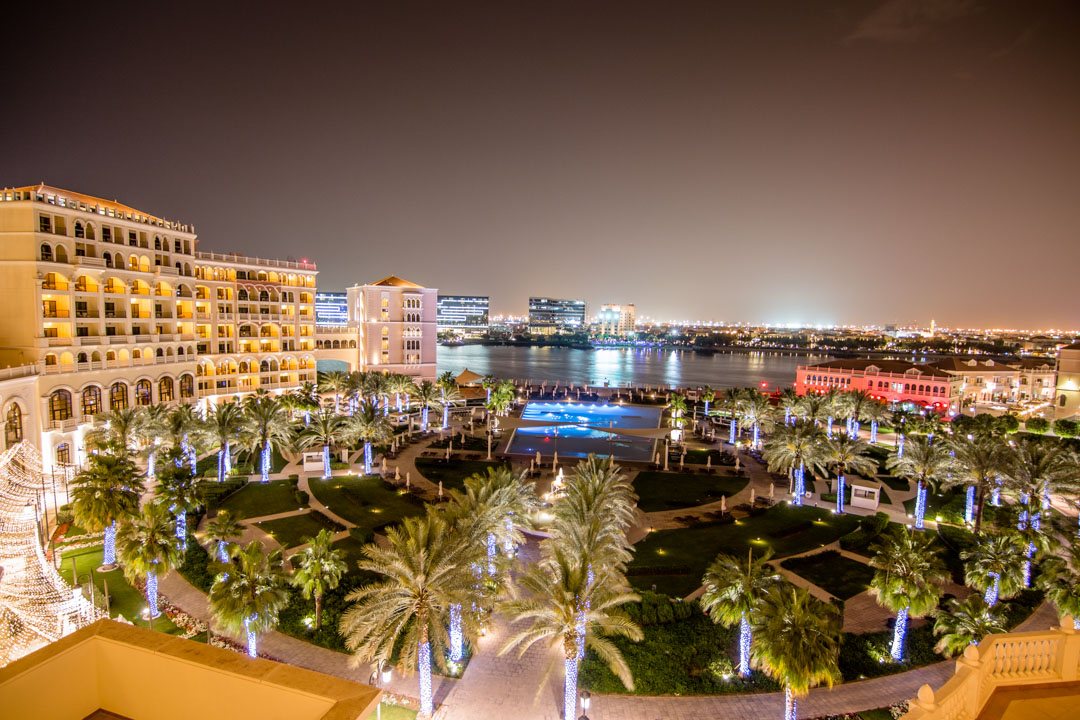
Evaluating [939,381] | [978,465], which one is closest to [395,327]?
[978,465]

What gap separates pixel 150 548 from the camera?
2120cm

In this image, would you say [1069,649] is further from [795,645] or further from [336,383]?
[336,383]

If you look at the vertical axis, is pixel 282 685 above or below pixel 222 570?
above

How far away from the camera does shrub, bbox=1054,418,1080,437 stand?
56.7 m

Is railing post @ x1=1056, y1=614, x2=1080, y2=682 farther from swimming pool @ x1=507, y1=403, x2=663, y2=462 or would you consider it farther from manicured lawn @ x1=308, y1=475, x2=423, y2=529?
swimming pool @ x1=507, y1=403, x2=663, y2=462

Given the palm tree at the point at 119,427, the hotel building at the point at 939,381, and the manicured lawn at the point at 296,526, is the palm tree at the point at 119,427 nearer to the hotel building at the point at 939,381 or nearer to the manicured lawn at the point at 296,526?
the manicured lawn at the point at 296,526

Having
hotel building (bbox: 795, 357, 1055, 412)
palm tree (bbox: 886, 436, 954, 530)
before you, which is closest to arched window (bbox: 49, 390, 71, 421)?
palm tree (bbox: 886, 436, 954, 530)

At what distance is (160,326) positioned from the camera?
177ft

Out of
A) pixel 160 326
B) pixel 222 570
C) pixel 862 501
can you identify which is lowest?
pixel 862 501

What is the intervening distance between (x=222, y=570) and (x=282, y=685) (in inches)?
645

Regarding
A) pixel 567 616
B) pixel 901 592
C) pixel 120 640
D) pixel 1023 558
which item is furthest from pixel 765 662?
pixel 120 640

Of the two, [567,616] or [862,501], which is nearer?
[567,616]

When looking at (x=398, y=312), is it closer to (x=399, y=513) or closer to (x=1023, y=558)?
(x=399, y=513)

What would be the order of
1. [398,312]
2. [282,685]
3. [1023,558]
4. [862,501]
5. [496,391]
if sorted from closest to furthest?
[282,685]
[1023,558]
[862,501]
[496,391]
[398,312]
